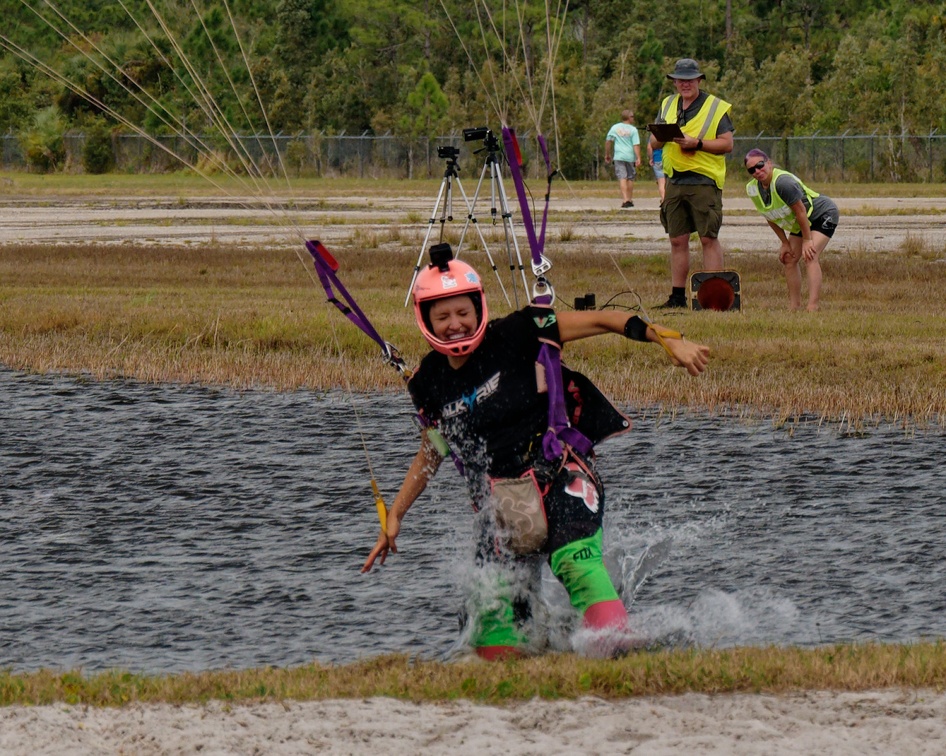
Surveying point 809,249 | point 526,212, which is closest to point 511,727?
point 526,212

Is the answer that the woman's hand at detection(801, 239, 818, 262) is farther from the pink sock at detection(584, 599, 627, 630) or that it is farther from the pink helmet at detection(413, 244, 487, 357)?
the pink sock at detection(584, 599, 627, 630)

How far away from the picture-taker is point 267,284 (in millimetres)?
19000

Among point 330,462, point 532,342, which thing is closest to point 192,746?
point 532,342

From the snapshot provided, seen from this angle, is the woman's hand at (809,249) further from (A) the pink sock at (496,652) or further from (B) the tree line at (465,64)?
(B) the tree line at (465,64)

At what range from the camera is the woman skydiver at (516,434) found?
5852 millimetres

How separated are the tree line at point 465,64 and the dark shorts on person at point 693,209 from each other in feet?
118

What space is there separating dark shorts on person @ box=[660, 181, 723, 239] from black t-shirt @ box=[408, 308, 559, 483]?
830 cm

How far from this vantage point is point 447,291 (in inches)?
229

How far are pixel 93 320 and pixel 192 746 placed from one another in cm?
1076

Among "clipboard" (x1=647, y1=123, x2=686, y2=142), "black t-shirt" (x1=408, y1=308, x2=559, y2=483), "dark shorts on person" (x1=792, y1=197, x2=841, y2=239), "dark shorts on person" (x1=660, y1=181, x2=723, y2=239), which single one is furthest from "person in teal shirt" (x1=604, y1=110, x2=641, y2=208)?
"black t-shirt" (x1=408, y1=308, x2=559, y2=483)

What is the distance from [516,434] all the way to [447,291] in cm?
66

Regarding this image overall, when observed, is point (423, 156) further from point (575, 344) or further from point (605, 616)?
point (605, 616)

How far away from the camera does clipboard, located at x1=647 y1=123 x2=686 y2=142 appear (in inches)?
530

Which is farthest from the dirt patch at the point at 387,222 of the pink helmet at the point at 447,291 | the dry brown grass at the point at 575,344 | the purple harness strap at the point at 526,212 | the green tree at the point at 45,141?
the green tree at the point at 45,141
